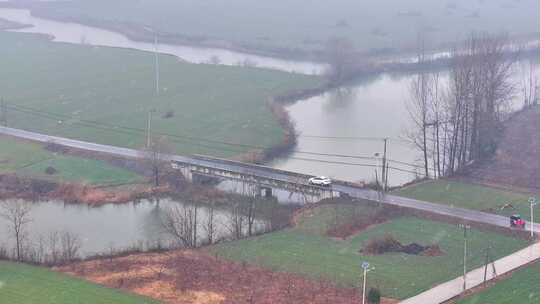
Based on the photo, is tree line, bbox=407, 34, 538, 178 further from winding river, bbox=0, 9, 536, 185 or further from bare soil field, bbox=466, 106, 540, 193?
winding river, bbox=0, 9, 536, 185

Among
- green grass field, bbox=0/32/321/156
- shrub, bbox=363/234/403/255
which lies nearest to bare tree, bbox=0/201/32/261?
green grass field, bbox=0/32/321/156

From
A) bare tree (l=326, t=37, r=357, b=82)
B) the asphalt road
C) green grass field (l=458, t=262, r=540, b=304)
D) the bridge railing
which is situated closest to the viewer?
green grass field (l=458, t=262, r=540, b=304)

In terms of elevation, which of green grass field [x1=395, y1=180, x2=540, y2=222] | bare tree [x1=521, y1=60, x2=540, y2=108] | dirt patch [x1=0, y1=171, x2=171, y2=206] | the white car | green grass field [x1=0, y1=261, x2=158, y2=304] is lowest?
green grass field [x1=0, y1=261, x2=158, y2=304]

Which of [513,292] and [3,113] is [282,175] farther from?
[3,113]

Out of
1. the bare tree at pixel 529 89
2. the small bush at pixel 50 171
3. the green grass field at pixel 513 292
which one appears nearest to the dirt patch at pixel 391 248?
the green grass field at pixel 513 292

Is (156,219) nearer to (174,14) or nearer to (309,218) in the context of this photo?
(309,218)

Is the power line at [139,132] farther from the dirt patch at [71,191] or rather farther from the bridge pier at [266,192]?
the dirt patch at [71,191]
